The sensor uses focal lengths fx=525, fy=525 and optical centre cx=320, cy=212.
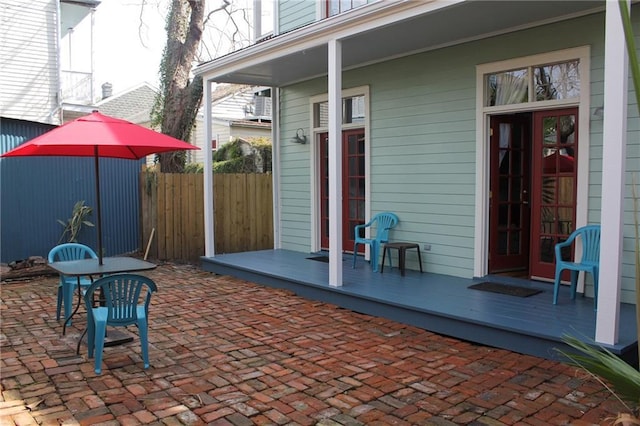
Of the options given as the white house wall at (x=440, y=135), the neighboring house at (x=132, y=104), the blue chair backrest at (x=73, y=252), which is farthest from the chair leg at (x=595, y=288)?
the neighboring house at (x=132, y=104)

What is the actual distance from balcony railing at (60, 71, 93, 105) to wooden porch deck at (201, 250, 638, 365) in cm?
867

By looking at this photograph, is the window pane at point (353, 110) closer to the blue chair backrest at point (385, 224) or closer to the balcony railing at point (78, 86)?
the blue chair backrest at point (385, 224)

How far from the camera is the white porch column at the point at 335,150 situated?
5.66 m

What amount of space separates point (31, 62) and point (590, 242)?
39.1 ft

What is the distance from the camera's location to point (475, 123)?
5957 mm

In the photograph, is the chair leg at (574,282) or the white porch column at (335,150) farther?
the white porch column at (335,150)

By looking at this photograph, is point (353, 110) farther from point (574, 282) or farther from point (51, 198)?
point (51, 198)

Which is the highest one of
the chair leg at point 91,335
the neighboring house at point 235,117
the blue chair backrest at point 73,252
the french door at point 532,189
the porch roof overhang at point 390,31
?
the neighboring house at point 235,117

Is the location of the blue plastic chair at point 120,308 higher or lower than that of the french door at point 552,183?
lower

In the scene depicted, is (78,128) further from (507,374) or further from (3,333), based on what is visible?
(507,374)

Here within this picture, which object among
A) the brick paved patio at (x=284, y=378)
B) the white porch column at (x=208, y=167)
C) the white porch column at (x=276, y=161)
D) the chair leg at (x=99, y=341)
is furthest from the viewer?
the white porch column at (x=276, y=161)

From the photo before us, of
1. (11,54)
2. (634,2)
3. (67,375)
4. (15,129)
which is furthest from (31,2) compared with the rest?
(634,2)

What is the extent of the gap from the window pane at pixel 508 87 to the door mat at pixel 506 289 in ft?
6.50

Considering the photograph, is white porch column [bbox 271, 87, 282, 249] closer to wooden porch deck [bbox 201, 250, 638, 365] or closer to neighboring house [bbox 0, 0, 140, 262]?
wooden porch deck [bbox 201, 250, 638, 365]
